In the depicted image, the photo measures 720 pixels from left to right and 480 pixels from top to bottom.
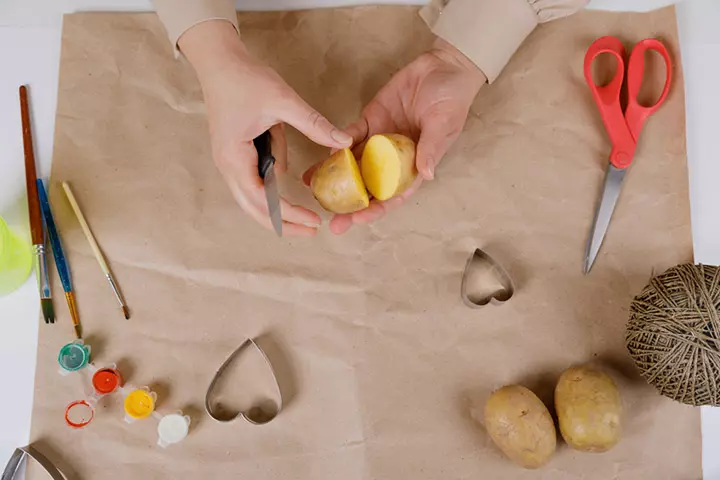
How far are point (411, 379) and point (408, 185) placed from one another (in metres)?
0.25

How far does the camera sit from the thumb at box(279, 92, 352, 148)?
0.72 meters

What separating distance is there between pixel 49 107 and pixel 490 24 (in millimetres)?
612

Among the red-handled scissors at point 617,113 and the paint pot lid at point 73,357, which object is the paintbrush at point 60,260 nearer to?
the paint pot lid at point 73,357

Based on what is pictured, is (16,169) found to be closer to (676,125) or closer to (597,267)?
(597,267)

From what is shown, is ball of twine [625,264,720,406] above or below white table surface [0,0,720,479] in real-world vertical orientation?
below

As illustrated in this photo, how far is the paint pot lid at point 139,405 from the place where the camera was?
779 millimetres

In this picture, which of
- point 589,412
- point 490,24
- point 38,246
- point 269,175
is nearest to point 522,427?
point 589,412

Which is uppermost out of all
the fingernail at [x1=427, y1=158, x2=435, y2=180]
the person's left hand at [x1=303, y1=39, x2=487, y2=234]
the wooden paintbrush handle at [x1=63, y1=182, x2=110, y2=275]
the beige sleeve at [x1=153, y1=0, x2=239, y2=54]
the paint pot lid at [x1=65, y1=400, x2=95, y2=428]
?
the beige sleeve at [x1=153, y1=0, x2=239, y2=54]

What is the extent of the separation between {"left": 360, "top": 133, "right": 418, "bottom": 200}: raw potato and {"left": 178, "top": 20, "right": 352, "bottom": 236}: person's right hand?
1.4 inches

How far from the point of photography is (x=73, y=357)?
0.79m

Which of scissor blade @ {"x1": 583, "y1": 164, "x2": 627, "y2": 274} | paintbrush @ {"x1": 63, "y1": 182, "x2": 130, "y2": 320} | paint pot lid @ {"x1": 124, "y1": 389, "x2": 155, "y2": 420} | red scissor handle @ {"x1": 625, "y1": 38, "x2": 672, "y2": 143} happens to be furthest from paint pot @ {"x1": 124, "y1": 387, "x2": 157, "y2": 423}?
red scissor handle @ {"x1": 625, "y1": 38, "x2": 672, "y2": 143}

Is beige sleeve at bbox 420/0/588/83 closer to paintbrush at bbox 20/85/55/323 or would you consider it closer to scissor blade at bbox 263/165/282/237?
scissor blade at bbox 263/165/282/237

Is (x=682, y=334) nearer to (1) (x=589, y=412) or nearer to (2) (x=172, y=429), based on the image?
(1) (x=589, y=412)

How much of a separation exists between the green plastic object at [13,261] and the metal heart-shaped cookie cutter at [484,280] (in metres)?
0.56
